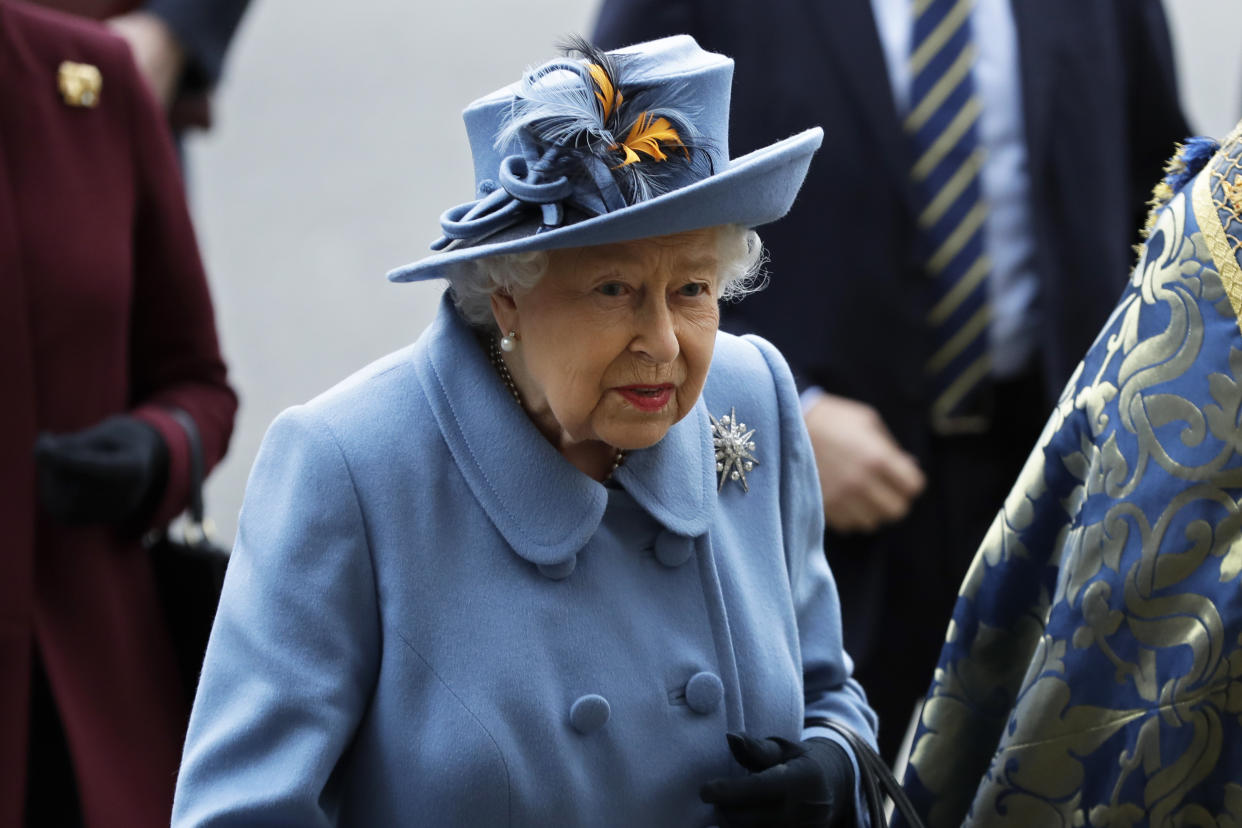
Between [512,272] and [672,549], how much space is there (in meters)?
0.37

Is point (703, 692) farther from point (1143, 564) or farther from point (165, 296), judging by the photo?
point (165, 296)

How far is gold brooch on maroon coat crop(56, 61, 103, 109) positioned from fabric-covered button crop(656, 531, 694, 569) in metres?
1.31

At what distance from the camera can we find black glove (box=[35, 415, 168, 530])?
104 inches

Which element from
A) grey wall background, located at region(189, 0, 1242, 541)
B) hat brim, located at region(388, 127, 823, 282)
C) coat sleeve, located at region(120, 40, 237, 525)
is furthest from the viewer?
grey wall background, located at region(189, 0, 1242, 541)

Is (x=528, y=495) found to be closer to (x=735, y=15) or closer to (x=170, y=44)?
(x=735, y=15)

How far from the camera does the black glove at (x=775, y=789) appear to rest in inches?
76.5

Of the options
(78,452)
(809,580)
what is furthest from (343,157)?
(809,580)

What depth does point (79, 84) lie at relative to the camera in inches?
111

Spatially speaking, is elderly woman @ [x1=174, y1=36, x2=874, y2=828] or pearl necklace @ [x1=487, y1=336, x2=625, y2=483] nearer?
elderly woman @ [x1=174, y1=36, x2=874, y2=828]

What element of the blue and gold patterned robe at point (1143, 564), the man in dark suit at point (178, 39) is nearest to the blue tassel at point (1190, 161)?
the blue and gold patterned robe at point (1143, 564)

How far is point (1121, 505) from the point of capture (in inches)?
82.2

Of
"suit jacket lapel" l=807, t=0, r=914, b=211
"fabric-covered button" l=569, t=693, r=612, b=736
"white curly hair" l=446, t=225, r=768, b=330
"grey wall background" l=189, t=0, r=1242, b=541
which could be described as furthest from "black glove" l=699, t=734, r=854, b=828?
"grey wall background" l=189, t=0, r=1242, b=541

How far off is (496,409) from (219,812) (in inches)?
19.3

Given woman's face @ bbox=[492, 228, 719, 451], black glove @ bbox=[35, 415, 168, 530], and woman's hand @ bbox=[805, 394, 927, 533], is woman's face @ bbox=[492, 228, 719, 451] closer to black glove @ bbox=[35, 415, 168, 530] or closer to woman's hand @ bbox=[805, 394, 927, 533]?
black glove @ bbox=[35, 415, 168, 530]
